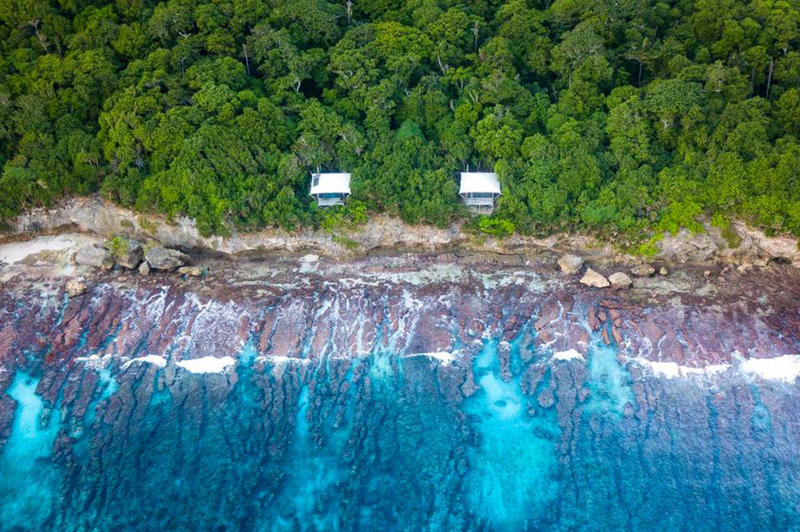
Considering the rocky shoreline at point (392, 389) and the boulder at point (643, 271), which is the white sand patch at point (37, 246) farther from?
the boulder at point (643, 271)

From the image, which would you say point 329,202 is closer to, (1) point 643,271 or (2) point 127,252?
(2) point 127,252

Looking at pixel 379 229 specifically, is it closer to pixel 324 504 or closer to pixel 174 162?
pixel 174 162

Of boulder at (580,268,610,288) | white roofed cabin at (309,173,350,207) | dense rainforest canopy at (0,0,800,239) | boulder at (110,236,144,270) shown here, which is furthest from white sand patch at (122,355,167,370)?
boulder at (580,268,610,288)

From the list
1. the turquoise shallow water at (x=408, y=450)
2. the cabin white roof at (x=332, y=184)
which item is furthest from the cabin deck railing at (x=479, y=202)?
the turquoise shallow water at (x=408, y=450)

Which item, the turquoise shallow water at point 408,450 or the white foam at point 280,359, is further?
the white foam at point 280,359

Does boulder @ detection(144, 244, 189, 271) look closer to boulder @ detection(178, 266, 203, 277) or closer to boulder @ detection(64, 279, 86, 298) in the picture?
boulder @ detection(178, 266, 203, 277)

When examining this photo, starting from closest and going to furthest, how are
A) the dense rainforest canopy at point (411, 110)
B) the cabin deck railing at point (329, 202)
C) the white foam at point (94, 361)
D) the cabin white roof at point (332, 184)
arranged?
the white foam at point (94, 361) → the dense rainforest canopy at point (411, 110) → the cabin white roof at point (332, 184) → the cabin deck railing at point (329, 202)

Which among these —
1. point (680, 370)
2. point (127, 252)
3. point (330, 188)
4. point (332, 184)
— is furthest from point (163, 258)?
point (680, 370)
